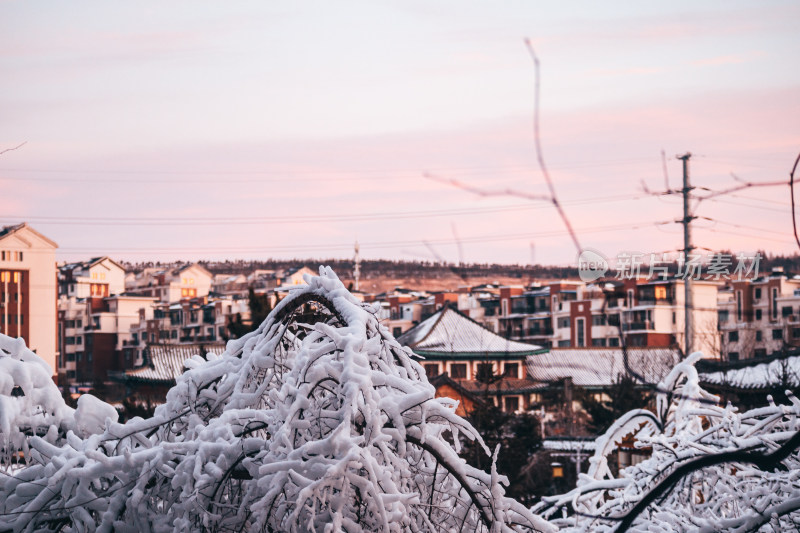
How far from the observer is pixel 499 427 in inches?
751

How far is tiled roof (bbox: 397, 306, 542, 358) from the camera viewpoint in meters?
41.7

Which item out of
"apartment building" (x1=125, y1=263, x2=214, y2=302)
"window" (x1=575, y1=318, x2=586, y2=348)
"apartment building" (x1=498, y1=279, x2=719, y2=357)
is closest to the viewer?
"apartment building" (x1=498, y1=279, x2=719, y2=357)

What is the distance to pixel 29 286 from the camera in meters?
72.6

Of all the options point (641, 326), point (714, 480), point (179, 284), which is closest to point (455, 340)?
point (641, 326)

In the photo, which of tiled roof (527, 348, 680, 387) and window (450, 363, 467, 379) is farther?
tiled roof (527, 348, 680, 387)

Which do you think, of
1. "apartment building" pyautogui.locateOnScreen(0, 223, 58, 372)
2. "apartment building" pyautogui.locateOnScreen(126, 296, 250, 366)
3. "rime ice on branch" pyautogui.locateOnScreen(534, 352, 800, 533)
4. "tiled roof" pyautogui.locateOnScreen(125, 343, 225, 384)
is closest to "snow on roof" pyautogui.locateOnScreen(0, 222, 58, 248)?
"apartment building" pyautogui.locateOnScreen(0, 223, 58, 372)

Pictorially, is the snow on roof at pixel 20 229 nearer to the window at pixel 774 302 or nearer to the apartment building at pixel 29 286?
the apartment building at pixel 29 286

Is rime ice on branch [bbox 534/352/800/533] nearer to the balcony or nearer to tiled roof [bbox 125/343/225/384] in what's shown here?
tiled roof [bbox 125/343/225/384]

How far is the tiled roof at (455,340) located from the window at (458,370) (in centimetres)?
75

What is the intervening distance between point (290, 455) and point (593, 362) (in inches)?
1806

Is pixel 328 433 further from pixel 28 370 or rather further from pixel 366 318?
pixel 28 370

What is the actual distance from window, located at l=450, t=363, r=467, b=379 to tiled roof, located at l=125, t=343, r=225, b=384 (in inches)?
405

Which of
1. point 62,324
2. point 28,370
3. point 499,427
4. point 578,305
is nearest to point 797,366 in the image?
point 499,427

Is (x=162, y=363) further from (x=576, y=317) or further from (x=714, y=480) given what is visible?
(x=576, y=317)
